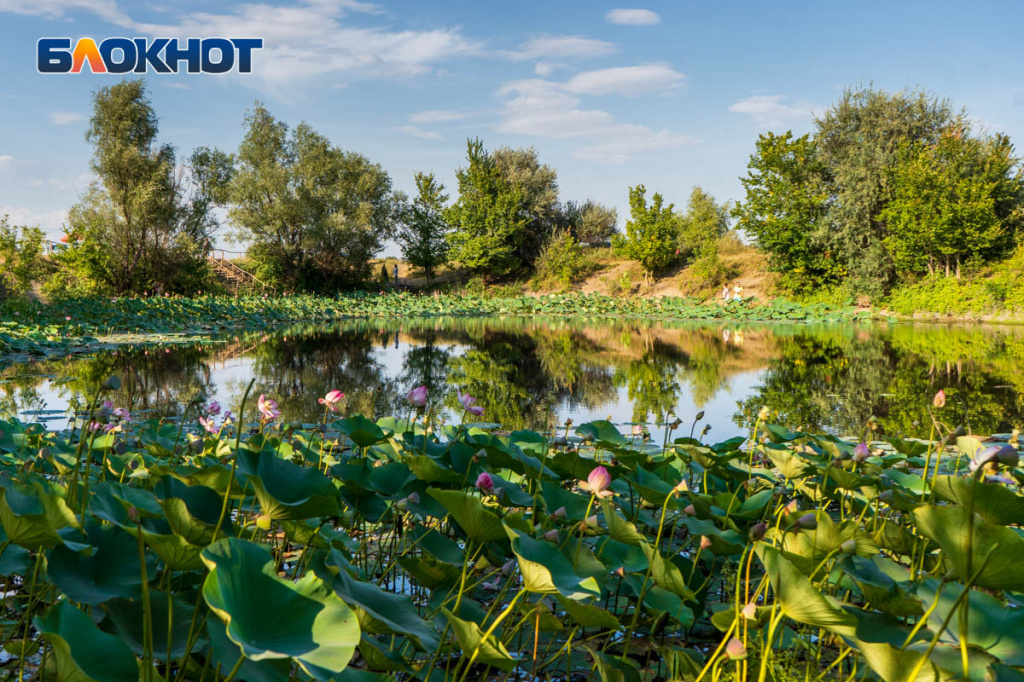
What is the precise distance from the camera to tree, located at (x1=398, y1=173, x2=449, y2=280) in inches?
1003

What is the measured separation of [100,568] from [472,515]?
23.3 inches

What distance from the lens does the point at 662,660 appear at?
146cm

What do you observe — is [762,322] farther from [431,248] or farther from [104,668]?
[104,668]

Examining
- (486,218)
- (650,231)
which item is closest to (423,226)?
(486,218)

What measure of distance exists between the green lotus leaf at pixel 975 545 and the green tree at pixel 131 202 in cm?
1976

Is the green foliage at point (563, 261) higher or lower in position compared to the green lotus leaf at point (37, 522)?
higher

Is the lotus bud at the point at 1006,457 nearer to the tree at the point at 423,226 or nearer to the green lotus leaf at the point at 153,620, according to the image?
the green lotus leaf at the point at 153,620

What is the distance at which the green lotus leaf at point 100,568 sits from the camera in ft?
3.00

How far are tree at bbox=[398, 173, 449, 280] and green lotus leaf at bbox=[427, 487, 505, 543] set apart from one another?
81.2 ft

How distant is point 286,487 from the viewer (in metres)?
1.18

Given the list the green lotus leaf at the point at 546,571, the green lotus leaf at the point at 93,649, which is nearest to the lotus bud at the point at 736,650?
the green lotus leaf at the point at 546,571

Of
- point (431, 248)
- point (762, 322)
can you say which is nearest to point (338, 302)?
point (431, 248)

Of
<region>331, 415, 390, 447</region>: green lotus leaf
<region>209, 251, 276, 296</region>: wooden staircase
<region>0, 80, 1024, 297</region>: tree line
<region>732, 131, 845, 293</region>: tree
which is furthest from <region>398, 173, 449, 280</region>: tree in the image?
<region>331, 415, 390, 447</region>: green lotus leaf

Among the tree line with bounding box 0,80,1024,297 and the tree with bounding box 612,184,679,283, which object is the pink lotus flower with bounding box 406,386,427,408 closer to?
the tree line with bounding box 0,80,1024,297
